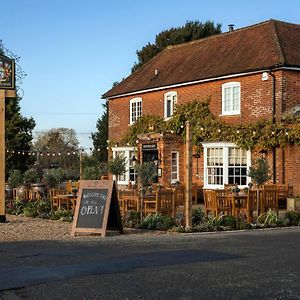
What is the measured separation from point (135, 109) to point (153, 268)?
76.3 feet

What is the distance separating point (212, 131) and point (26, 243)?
48.9 ft

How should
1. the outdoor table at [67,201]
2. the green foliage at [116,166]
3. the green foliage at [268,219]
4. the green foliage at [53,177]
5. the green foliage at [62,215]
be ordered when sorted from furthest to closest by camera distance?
the green foliage at [116,166] < the green foliage at [53,177] < the outdoor table at [67,201] < the green foliage at [62,215] < the green foliage at [268,219]

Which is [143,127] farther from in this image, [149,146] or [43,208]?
[43,208]

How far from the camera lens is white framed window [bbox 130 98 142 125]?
32.2 m

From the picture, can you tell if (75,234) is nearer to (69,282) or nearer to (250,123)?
(69,282)

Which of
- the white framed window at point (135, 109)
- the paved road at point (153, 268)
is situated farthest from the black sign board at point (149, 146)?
the paved road at point (153, 268)

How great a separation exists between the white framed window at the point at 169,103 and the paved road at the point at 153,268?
16312 millimetres

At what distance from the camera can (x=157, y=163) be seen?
28.8 meters

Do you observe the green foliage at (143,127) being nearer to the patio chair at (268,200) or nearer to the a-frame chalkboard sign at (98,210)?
the patio chair at (268,200)

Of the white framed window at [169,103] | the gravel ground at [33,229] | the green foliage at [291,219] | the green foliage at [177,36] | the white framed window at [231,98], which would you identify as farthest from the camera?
the green foliage at [177,36]

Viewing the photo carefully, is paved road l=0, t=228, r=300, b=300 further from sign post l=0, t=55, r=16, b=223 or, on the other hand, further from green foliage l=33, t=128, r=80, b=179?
green foliage l=33, t=128, r=80, b=179

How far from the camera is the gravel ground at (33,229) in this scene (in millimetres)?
14312

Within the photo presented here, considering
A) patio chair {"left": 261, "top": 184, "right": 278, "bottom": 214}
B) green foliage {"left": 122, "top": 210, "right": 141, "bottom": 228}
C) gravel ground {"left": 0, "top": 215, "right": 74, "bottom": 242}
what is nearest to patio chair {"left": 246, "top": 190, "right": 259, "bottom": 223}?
patio chair {"left": 261, "top": 184, "right": 278, "bottom": 214}

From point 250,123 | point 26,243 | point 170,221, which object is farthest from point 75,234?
point 250,123
